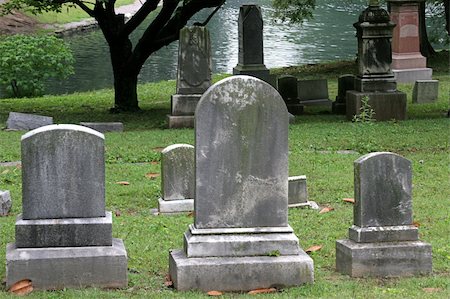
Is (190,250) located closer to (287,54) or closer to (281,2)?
(281,2)

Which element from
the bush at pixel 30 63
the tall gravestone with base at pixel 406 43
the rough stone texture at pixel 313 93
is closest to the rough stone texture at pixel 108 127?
the rough stone texture at pixel 313 93

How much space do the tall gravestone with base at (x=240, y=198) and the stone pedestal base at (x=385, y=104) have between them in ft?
36.2

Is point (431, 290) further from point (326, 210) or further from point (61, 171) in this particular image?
point (326, 210)

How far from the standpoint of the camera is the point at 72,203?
723cm

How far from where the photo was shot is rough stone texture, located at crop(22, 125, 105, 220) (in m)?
7.11

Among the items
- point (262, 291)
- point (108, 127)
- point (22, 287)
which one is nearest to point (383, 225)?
point (262, 291)

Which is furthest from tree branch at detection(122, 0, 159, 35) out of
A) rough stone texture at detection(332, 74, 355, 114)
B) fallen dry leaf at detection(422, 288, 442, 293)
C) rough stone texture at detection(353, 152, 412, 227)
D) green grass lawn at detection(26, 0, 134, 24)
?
green grass lawn at detection(26, 0, 134, 24)

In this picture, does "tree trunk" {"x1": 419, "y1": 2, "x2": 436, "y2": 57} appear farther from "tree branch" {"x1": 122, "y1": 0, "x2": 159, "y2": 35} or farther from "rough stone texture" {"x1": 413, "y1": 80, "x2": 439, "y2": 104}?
"tree branch" {"x1": 122, "y1": 0, "x2": 159, "y2": 35}

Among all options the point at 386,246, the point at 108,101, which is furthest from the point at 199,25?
the point at 386,246

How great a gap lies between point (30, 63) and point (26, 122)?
1074cm

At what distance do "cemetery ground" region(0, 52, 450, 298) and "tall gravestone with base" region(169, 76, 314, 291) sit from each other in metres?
0.17

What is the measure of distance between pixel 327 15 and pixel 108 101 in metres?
41.7

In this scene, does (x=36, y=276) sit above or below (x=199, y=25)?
below

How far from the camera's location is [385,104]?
1820cm
